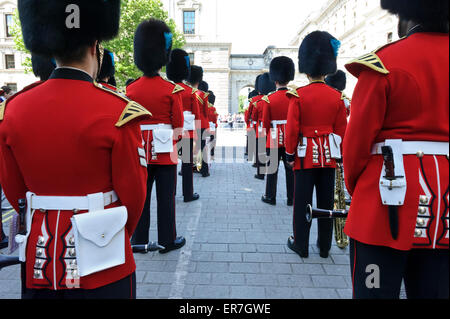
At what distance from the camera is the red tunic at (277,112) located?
6.16 metres

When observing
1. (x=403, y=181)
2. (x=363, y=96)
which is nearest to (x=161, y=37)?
(x=363, y=96)

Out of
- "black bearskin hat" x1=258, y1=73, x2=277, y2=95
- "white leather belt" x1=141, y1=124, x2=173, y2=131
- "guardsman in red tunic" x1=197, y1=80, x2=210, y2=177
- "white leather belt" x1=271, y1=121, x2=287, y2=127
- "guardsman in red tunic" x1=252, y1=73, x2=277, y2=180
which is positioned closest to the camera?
"white leather belt" x1=141, y1=124, x2=173, y2=131

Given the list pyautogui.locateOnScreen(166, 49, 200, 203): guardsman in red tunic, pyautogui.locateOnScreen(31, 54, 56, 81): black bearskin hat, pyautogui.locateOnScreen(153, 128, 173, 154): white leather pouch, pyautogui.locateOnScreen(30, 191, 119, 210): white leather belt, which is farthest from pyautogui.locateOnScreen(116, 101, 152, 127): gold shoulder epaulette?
pyautogui.locateOnScreen(166, 49, 200, 203): guardsman in red tunic

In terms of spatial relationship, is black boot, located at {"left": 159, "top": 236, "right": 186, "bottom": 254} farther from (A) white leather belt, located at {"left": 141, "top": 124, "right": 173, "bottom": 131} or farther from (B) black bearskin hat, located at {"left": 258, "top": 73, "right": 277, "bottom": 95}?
(B) black bearskin hat, located at {"left": 258, "top": 73, "right": 277, "bottom": 95}

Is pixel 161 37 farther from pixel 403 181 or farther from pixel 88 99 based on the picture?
pixel 403 181

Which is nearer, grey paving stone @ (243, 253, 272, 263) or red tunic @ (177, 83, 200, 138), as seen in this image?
grey paving stone @ (243, 253, 272, 263)

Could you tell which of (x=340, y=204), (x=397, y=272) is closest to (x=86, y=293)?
(x=397, y=272)

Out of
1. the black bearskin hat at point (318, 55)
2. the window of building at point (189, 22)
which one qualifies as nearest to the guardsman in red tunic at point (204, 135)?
the black bearskin hat at point (318, 55)

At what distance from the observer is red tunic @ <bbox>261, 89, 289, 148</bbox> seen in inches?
242

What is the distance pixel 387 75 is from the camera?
1.59 metres

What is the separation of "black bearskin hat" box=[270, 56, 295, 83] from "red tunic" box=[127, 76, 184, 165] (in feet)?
10.4

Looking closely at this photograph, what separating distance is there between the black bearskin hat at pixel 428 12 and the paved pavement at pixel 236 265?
2.31 meters

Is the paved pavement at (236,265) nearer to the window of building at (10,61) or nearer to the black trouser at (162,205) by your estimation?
the black trouser at (162,205)
